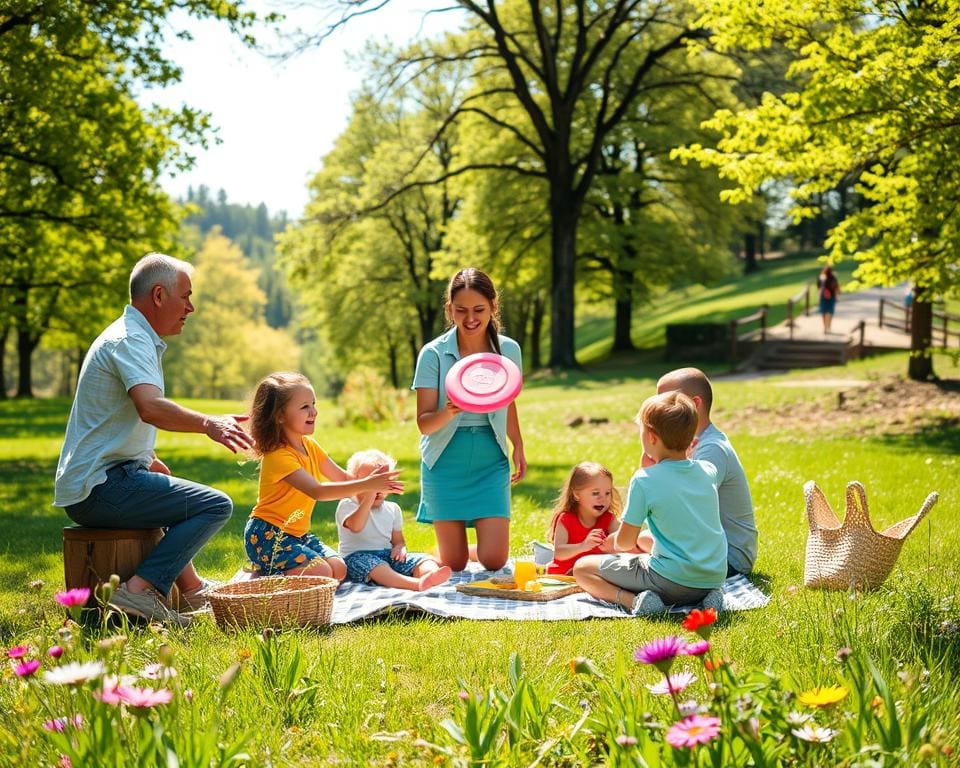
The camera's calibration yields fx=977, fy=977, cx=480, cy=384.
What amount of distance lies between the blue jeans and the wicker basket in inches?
15.8

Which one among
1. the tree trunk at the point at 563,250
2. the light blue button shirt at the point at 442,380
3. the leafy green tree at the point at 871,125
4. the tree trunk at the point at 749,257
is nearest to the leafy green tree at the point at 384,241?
the tree trunk at the point at 563,250

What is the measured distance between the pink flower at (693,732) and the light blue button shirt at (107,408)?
3.74 meters

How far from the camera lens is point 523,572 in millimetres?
6199

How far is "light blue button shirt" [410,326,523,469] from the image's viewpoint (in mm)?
7023

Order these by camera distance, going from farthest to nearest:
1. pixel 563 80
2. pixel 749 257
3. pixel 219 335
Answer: pixel 219 335 → pixel 749 257 → pixel 563 80

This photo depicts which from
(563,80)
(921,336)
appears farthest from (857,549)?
(563,80)

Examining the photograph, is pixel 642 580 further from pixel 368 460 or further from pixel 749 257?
pixel 749 257

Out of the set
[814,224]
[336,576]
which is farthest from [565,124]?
[814,224]

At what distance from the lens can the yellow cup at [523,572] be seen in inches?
243

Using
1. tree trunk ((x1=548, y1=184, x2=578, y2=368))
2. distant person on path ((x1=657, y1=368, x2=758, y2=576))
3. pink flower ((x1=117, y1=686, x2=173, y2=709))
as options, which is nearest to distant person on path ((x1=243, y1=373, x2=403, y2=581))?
distant person on path ((x1=657, y1=368, x2=758, y2=576))

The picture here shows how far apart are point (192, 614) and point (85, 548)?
736 millimetres

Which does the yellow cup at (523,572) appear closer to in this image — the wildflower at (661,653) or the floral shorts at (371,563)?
the floral shorts at (371,563)

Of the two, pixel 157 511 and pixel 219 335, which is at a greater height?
pixel 157 511

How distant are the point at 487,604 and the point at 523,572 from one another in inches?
18.2
